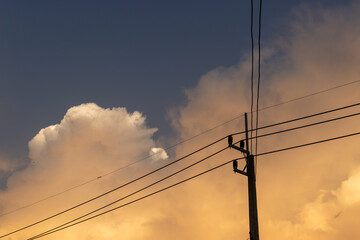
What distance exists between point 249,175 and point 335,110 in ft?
19.0

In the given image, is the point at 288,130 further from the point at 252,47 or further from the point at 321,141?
the point at 252,47

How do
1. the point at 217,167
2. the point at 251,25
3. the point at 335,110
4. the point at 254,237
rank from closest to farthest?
the point at 251,25, the point at 335,110, the point at 254,237, the point at 217,167

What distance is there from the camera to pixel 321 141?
19188 mm

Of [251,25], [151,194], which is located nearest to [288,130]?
[251,25]

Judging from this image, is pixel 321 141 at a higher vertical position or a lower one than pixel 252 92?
lower

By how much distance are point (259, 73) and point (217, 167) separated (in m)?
6.17

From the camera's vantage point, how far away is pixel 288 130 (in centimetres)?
2003

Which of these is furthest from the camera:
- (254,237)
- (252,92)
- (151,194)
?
(151,194)

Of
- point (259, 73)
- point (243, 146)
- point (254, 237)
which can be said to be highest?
point (259, 73)

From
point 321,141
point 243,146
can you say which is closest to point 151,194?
point 243,146

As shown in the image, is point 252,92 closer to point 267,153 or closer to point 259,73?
point 259,73

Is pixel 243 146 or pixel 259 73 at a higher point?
pixel 259 73

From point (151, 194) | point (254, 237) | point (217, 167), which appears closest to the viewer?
point (254, 237)

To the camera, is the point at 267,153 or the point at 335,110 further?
the point at 267,153
